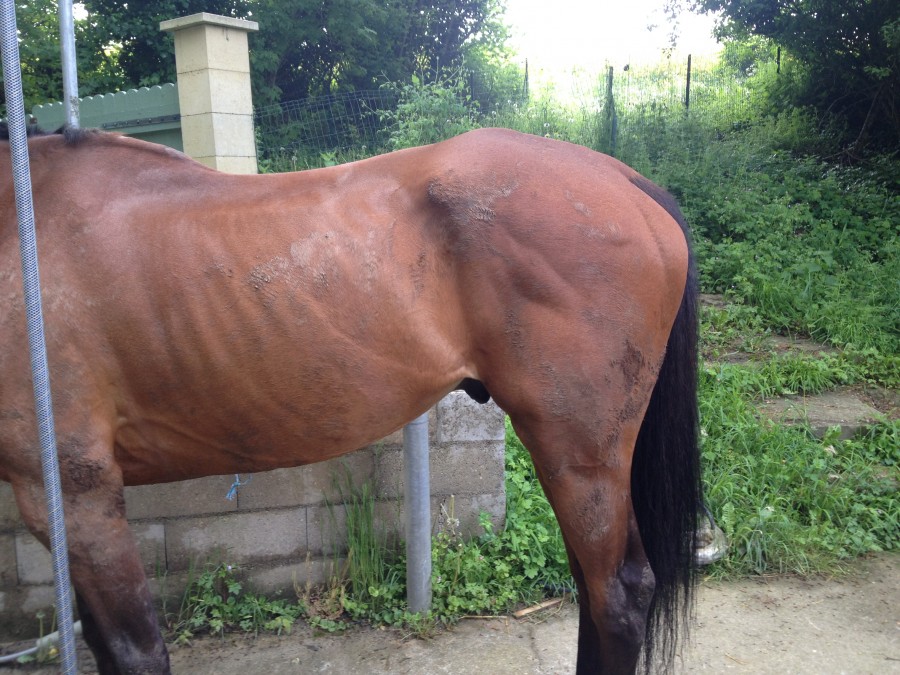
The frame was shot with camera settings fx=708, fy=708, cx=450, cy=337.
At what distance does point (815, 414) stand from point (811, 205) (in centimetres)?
433

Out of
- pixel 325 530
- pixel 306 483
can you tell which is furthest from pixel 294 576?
pixel 306 483

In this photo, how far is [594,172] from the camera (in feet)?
6.66

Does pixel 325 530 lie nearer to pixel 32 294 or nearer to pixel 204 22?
pixel 32 294

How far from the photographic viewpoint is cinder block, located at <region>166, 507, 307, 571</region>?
2943mm

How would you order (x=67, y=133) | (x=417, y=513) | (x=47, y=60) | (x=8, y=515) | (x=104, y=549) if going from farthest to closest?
(x=47, y=60), (x=417, y=513), (x=8, y=515), (x=67, y=133), (x=104, y=549)

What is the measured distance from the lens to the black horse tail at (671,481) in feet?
7.34

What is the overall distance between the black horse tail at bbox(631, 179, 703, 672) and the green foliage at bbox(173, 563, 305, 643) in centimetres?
152

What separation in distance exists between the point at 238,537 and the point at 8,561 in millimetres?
871

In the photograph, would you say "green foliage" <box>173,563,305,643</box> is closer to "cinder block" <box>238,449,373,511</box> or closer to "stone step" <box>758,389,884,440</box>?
"cinder block" <box>238,449,373,511</box>

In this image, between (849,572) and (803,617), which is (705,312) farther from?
(803,617)

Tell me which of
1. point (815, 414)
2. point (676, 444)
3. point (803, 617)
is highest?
point (676, 444)

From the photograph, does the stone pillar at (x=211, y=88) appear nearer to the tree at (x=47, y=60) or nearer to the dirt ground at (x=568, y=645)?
the dirt ground at (x=568, y=645)

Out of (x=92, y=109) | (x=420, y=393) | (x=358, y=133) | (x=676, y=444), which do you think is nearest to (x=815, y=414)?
(x=676, y=444)

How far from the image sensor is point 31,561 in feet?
9.19
